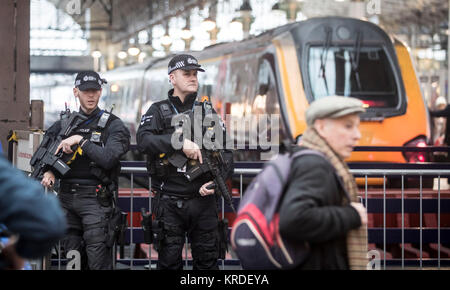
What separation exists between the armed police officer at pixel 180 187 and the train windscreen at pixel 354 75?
6809 millimetres

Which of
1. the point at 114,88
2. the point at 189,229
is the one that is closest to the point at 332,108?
the point at 189,229

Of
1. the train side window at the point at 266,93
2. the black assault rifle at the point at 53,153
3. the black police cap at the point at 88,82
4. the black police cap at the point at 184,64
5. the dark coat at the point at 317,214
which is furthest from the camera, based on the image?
the train side window at the point at 266,93

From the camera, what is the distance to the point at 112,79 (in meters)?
27.2

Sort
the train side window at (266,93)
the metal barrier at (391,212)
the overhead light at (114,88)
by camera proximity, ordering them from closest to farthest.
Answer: the metal barrier at (391,212) < the train side window at (266,93) < the overhead light at (114,88)

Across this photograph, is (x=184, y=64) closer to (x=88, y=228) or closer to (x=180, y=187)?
(x=180, y=187)

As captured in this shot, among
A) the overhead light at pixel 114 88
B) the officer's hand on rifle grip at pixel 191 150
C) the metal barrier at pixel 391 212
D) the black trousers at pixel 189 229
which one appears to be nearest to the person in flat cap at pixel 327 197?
the officer's hand on rifle grip at pixel 191 150

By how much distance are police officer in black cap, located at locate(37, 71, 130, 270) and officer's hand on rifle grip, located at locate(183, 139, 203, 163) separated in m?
0.57

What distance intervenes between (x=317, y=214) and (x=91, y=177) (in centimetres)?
272

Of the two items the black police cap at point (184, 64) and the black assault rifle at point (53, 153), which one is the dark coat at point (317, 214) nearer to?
the black police cap at point (184, 64)

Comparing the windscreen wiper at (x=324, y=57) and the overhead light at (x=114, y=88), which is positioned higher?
the overhead light at (x=114, y=88)

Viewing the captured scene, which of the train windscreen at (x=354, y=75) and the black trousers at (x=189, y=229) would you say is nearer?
the black trousers at (x=189, y=229)

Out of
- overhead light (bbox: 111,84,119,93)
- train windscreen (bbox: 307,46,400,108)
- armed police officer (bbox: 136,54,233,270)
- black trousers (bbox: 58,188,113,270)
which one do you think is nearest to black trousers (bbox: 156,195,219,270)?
armed police officer (bbox: 136,54,233,270)

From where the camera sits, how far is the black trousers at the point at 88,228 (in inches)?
210
